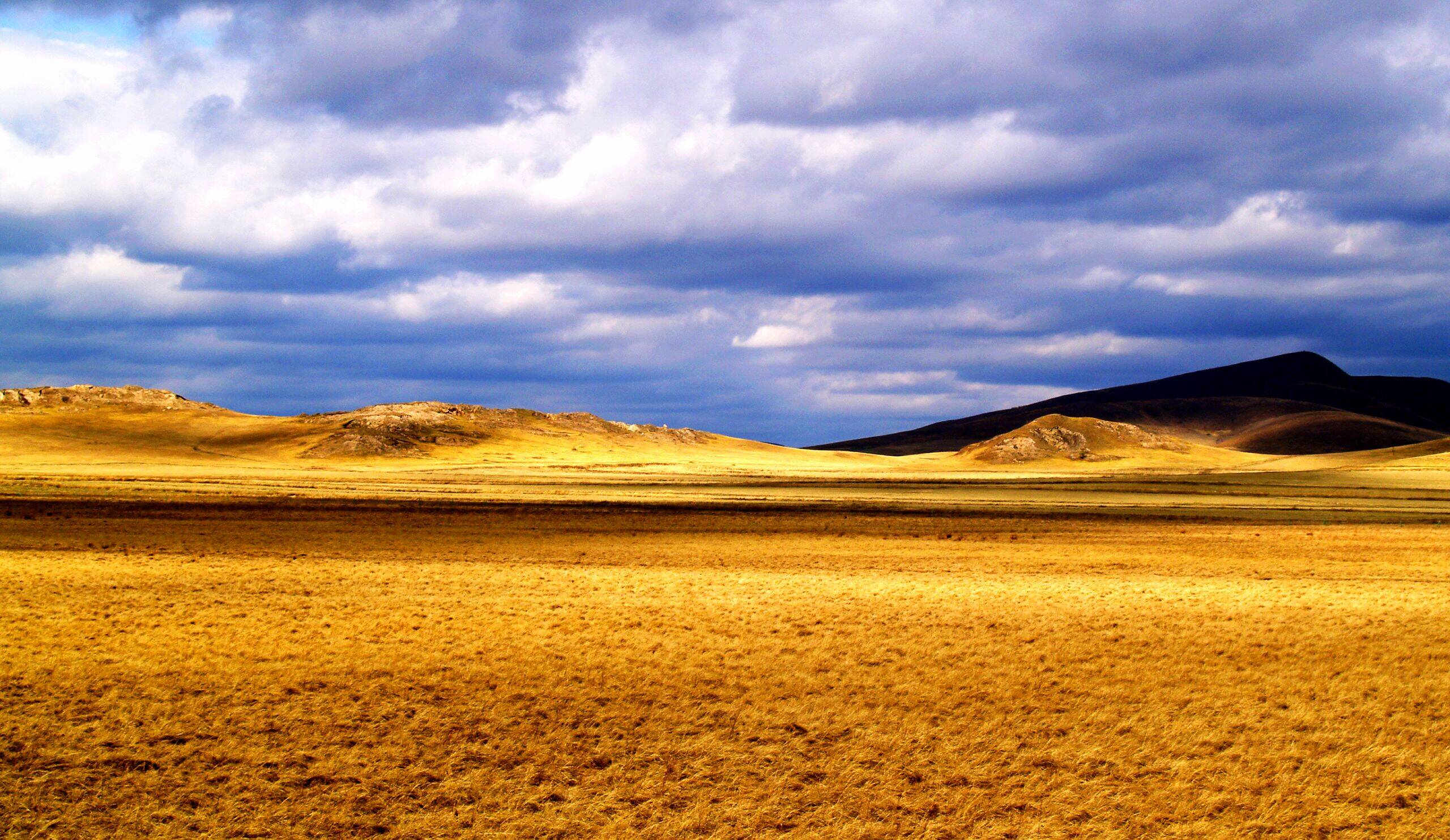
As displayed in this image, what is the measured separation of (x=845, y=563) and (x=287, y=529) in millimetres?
19587

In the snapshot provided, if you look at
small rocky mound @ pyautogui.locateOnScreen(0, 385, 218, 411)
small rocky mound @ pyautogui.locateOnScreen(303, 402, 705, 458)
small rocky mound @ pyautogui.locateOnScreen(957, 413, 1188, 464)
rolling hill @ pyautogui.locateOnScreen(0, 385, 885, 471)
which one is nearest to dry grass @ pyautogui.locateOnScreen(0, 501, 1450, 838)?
rolling hill @ pyautogui.locateOnScreen(0, 385, 885, 471)

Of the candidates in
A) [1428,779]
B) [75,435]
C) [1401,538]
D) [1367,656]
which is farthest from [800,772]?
[75,435]

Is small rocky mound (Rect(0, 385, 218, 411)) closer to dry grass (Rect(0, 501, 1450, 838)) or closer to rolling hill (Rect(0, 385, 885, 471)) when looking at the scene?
rolling hill (Rect(0, 385, 885, 471))

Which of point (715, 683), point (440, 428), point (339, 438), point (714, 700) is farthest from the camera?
point (440, 428)

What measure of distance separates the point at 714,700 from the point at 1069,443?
5314 inches

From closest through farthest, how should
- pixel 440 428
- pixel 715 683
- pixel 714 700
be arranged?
1. pixel 714 700
2. pixel 715 683
3. pixel 440 428

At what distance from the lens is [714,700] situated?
13.1 metres

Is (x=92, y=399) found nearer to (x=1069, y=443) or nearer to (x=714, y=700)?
(x=1069, y=443)

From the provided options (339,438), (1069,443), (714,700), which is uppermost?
(339,438)

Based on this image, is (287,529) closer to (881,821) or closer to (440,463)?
(881,821)

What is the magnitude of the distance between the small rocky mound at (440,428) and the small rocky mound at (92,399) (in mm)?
23764

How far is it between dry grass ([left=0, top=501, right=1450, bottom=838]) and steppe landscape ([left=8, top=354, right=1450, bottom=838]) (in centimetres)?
6

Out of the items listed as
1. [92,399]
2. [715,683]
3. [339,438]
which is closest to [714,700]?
[715,683]

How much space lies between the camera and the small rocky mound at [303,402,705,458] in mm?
124125
